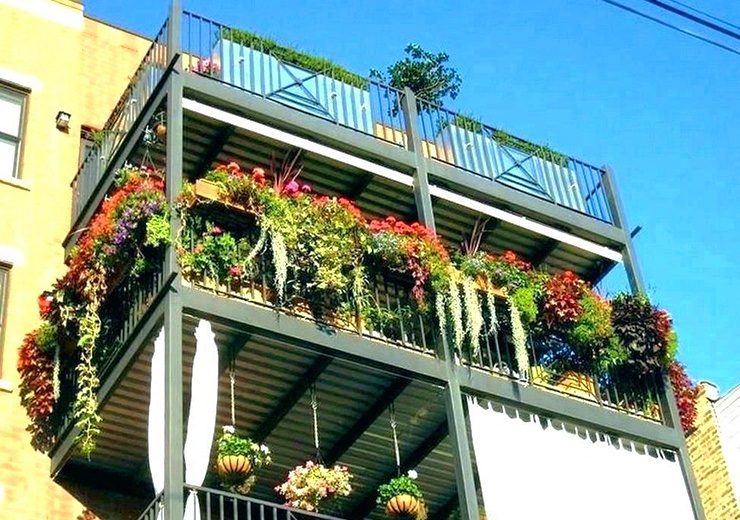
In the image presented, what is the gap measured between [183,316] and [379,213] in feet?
15.0

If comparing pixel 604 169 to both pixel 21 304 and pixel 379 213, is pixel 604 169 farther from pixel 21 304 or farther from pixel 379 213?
pixel 21 304

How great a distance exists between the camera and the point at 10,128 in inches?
724

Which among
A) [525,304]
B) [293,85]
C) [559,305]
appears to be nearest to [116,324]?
[293,85]

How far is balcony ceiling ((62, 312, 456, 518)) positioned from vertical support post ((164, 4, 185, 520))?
454mm

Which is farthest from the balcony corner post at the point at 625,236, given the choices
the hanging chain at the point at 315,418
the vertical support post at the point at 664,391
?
the hanging chain at the point at 315,418

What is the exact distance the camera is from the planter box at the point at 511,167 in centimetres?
1727

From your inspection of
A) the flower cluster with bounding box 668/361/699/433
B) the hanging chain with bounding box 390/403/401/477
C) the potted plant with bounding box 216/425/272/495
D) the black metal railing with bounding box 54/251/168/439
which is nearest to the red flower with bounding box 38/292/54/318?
the black metal railing with bounding box 54/251/168/439

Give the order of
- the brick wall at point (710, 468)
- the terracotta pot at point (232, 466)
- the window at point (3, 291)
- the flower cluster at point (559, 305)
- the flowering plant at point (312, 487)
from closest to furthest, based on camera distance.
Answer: the terracotta pot at point (232, 466) < the flowering plant at point (312, 487) < the flower cluster at point (559, 305) < the window at point (3, 291) < the brick wall at point (710, 468)

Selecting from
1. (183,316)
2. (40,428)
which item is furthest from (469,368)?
(40,428)

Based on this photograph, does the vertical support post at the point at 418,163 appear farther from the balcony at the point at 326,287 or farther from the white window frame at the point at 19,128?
the white window frame at the point at 19,128

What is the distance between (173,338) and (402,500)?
2927mm

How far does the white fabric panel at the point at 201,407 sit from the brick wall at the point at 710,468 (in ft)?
29.2

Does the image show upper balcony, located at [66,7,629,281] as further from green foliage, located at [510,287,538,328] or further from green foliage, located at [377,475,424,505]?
green foliage, located at [377,475,424,505]

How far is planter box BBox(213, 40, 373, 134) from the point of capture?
15.7m
